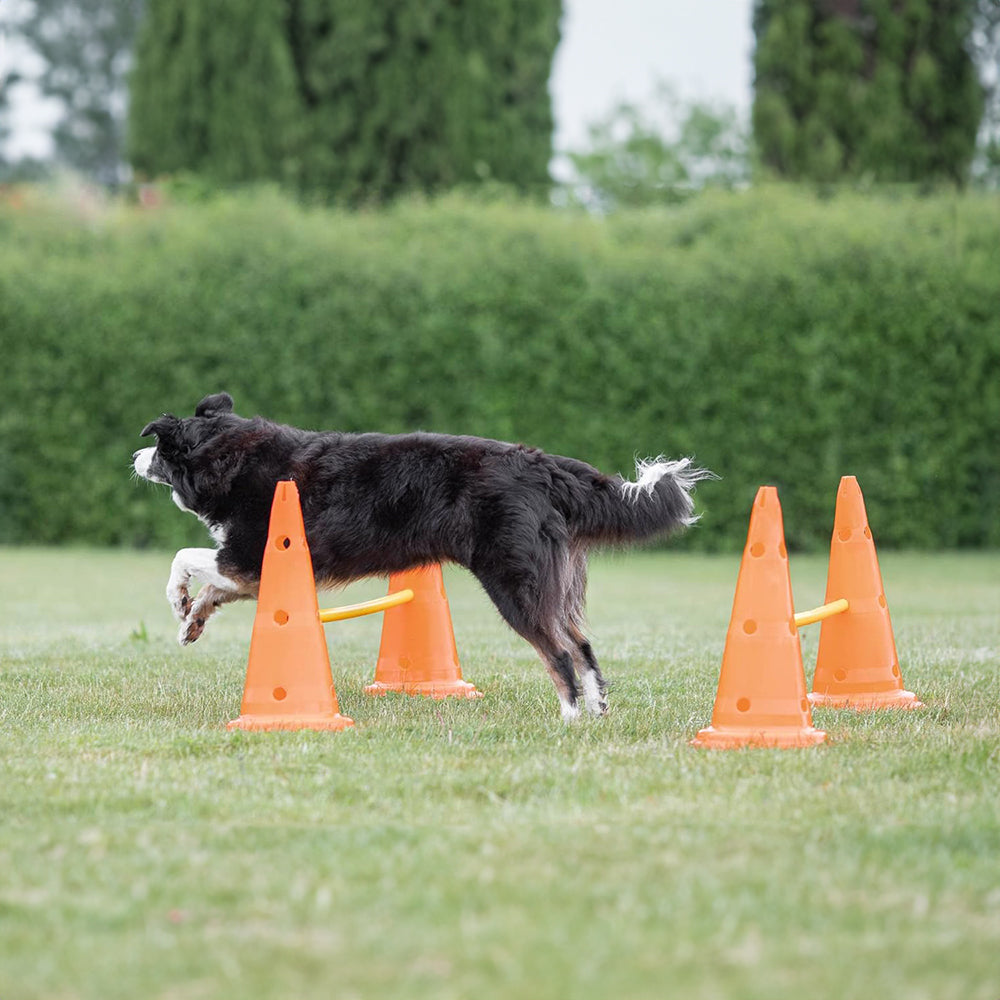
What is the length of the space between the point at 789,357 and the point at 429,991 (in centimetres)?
1221

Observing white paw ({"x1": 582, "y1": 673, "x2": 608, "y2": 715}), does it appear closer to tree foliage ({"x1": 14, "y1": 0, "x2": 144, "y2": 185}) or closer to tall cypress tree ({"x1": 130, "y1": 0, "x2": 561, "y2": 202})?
tall cypress tree ({"x1": 130, "y1": 0, "x2": 561, "y2": 202})

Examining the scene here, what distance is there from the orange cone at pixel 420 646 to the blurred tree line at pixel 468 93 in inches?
545

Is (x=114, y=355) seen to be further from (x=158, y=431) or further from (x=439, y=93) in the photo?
(x=158, y=431)

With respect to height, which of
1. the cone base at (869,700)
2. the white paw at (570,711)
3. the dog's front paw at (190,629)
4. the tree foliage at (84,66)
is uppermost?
the tree foliage at (84,66)

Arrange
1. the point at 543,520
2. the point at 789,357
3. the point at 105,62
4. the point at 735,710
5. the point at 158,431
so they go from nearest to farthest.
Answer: the point at 735,710
the point at 543,520
the point at 158,431
the point at 789,357
the point at 105,62

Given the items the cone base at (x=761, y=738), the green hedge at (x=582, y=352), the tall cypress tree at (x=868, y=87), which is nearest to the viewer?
the cone base at (x=761, y=738)

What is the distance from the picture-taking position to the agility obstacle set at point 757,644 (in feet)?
14.7

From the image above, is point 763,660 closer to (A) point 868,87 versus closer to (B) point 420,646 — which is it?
(B) point 420,646

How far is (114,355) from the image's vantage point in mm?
14531

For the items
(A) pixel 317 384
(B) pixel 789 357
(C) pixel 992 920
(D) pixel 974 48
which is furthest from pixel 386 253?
(C) pixel 992 920

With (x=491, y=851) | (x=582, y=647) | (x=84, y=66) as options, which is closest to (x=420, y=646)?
(x=582, y=647)

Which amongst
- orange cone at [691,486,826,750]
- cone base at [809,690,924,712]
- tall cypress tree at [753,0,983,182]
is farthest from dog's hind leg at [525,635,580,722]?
tall cypress tree at [753,0,983,182]

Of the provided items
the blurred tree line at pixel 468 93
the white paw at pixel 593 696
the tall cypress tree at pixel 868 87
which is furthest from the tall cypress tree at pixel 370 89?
the white paw at pixel 593 696

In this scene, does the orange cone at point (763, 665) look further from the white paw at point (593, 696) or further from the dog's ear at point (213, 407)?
the dog's ear at point (213, 407)
